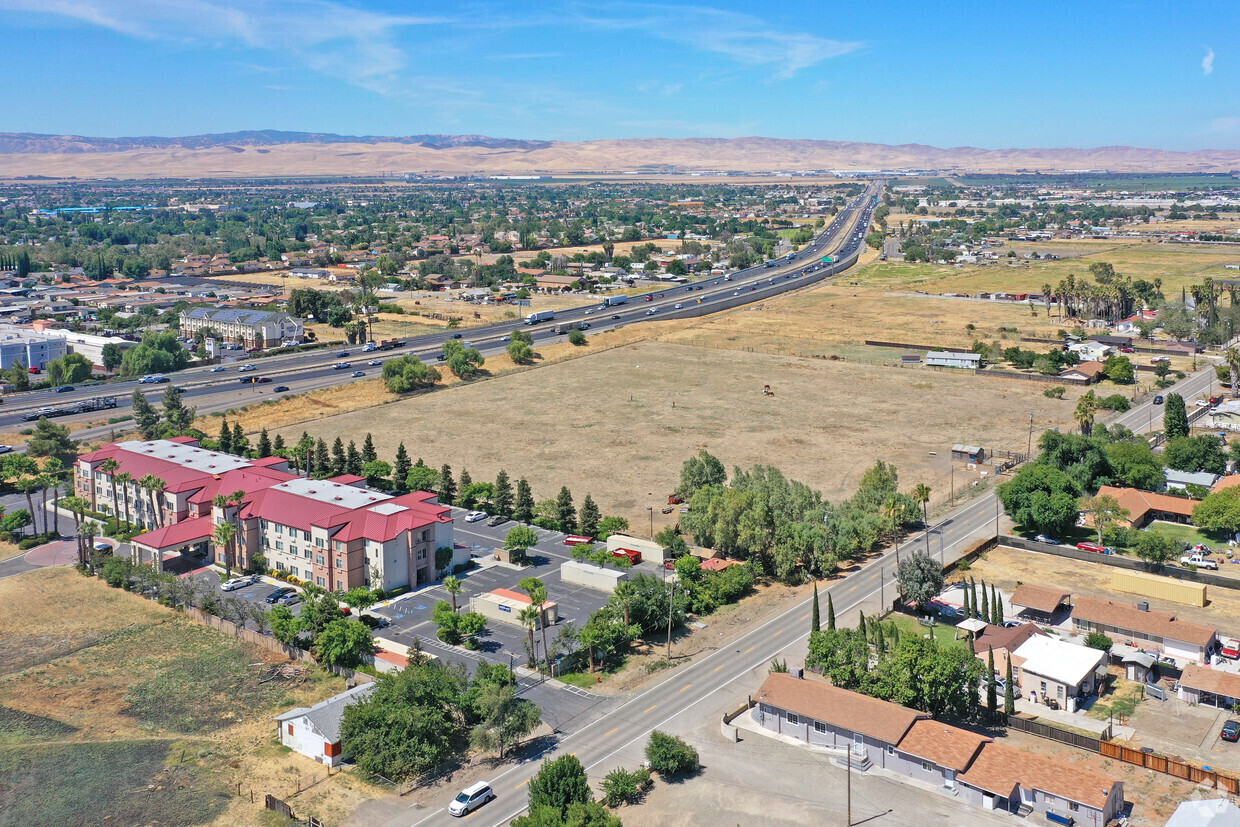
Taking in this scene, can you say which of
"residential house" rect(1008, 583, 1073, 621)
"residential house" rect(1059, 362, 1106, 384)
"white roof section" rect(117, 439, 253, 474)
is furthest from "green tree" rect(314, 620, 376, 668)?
"residential house" rect(1059, 362, 1106, 384)

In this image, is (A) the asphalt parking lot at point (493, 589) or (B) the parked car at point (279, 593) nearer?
(A) the asphalt parking lot at point (493, 589)

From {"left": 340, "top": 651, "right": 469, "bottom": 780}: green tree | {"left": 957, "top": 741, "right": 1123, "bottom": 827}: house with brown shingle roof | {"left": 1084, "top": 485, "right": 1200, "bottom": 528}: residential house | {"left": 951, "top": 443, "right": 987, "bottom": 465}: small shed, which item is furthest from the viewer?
{"left": 951, "top": 443, "right": 987, "bottom": 465}: small shed

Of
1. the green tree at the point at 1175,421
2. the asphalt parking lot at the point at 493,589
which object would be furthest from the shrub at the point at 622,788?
the green tree at the point at 1175,421

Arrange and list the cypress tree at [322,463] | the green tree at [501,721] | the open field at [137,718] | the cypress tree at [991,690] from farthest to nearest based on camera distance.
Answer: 1. the cypress tree at [322,463]
2. the cypress tree at [991,690]
3. the green tree at [501,721]
4. the open field at [137,718]

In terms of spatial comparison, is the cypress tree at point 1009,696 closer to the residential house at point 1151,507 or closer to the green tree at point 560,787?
the green tree at point 560,787

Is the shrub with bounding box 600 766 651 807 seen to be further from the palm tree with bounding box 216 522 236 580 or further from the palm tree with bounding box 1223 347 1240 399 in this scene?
the palm tree with bounding box 1223 347 1240 399

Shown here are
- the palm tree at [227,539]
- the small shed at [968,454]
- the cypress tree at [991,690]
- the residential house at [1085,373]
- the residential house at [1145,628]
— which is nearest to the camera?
the cypress tree at [991,690]

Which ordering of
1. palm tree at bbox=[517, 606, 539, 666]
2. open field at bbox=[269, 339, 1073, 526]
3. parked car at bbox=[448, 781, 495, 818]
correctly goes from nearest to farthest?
parked car at bbox=[448, 781, 495, 818]
palm tree at bbox=[517, 606, 539, 666]
open field at bbox=[269, 339, 1073, 526]
